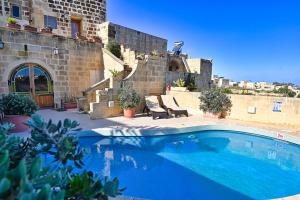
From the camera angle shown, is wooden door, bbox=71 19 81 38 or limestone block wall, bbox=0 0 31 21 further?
wooden door, bbox=71 19 81 38

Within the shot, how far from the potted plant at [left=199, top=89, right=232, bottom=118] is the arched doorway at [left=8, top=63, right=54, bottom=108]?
27.7 ft

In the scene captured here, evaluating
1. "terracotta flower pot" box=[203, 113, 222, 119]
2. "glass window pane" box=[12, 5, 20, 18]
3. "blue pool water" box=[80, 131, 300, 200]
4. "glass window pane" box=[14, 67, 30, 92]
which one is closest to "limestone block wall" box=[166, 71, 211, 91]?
"terracotta flower pot" box=[203, 113, 222, 119]

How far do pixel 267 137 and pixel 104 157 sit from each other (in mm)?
6334

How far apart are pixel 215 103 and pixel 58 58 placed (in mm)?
8901

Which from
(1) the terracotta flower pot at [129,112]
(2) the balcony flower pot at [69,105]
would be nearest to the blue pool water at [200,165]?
(1) the terracotta flower pot at [129,112]

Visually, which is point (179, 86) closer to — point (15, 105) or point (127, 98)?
point (127, 98)

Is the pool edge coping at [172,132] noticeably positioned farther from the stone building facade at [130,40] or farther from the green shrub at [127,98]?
the stone building facade at [130,40]

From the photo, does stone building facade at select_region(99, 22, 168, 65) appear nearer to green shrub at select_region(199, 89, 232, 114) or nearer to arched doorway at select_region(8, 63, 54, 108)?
green shrub at select_region(199, 89, 232, 114)

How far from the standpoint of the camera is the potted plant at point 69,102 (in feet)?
35.1

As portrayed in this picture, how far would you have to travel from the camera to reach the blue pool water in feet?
14.0

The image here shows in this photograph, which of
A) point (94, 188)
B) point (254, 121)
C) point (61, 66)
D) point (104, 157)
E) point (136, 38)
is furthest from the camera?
point (136, 38)

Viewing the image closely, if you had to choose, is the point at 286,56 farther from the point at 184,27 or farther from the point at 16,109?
the point at 16,109

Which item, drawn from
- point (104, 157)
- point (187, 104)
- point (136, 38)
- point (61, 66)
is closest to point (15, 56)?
point (61, 66)

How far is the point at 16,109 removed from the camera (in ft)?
21.5
